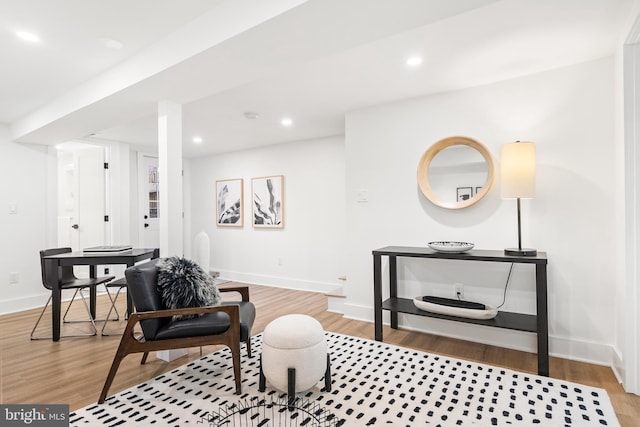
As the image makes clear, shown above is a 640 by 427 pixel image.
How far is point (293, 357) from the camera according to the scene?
1966mm

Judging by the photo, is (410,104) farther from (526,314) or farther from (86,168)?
(86,168)

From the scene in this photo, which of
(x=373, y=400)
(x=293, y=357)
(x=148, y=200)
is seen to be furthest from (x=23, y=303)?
(x=373, y=400)

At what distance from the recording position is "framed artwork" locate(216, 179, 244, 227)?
19.5 ft

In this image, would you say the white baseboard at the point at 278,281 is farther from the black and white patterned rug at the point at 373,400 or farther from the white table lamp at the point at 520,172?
the white table lamp at the point at 520,172

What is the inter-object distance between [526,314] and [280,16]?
9.30ft

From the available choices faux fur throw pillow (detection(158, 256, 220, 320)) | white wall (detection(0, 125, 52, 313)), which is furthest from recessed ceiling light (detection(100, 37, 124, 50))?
white wall (detection(0, 125, 52, 313))

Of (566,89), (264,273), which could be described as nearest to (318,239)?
(264,273)

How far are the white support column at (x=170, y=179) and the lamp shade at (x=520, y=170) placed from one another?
262 centimetres

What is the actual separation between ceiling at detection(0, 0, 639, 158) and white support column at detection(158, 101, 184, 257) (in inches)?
7.7

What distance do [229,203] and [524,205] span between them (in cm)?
469

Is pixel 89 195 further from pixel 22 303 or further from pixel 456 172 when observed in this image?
pixel 456 172

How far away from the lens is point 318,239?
5.07 m

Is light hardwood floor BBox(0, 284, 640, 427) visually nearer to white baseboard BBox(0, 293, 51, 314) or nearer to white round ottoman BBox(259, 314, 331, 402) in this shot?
white baseboard BBox(0, 293, 51, 314)

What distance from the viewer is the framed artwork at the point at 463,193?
304 centimetres
